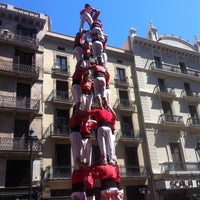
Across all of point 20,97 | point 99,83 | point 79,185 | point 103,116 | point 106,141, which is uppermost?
point 20,97

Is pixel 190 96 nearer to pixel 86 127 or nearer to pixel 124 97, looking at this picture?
pixel 124 97

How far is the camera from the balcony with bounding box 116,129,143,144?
22.7 metres

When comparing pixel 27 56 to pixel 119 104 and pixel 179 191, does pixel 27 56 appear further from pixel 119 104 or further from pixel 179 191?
pixel 179 191

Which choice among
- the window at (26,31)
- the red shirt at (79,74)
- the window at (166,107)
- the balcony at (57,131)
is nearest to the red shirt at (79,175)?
the red shirt at (79,74)

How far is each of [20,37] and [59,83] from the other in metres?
4.83

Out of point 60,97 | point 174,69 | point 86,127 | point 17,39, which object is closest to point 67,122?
point 60,97

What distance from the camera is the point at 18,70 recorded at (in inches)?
828

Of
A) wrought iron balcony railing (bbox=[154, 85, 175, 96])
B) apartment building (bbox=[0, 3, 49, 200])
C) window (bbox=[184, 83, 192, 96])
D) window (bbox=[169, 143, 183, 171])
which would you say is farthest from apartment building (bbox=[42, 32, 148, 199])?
window (bbox=[184, 83, 192, 96])

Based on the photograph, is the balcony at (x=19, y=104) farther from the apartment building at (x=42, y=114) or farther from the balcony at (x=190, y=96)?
the balcony at (x=190, y=96)

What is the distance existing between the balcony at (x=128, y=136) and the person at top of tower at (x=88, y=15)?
14.1m

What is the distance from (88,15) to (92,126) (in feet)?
13.9

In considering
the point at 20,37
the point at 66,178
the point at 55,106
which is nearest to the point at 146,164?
the point at 66,178

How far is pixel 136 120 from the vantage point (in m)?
24.8

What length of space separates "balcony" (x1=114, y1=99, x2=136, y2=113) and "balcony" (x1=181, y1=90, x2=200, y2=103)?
6357 mm
